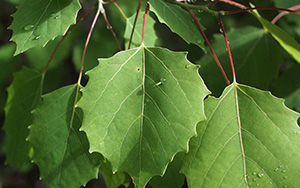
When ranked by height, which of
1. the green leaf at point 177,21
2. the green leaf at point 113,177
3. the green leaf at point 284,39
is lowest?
the green leaf at point 113,177

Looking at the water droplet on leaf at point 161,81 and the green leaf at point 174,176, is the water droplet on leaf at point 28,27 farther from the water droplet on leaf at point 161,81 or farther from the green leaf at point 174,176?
the green leaf at point 174,176

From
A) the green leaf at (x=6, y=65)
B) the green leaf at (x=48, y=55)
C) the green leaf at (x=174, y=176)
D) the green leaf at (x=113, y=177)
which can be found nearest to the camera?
the green leaf at (x=174, y=176)

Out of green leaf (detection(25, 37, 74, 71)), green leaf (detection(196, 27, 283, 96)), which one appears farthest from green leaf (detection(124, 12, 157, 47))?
green leaf (detection(25, 37, 74, 71))

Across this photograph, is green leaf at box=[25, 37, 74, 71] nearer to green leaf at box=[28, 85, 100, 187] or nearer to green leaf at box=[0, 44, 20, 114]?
green leaf at box=[0, 44, 20, 114]

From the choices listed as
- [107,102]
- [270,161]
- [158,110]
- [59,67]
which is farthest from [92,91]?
[59,67]

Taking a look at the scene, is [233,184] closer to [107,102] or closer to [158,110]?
[158,110]

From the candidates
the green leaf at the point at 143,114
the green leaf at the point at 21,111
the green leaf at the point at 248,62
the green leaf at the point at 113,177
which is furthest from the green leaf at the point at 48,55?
the green leaf at the point at 143,114

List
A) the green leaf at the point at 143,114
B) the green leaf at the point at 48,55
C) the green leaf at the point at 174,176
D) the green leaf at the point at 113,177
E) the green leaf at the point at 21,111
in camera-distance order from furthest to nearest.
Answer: the green leaf at the point at 48,55 < the green leaf at the point at 21,111 < the green leaf at the point at 113,177 < the green leaf at the point at 174,176 < the green leaf at the point at 143,114
